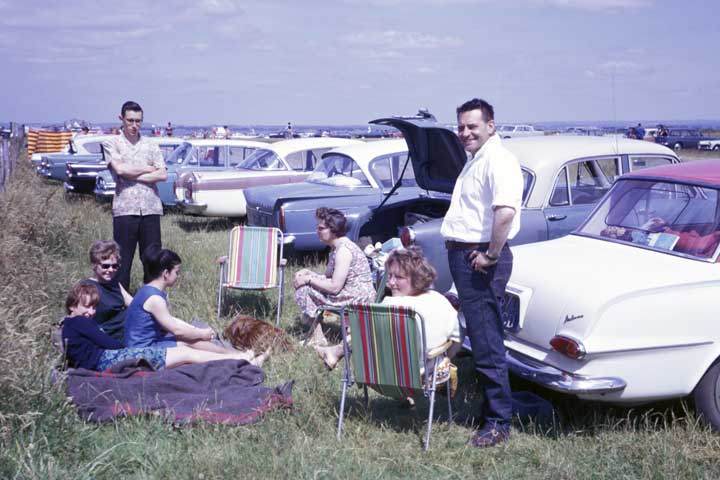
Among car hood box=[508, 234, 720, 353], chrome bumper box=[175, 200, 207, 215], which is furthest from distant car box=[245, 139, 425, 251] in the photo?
car hood box=[508, 234, 720, 353]

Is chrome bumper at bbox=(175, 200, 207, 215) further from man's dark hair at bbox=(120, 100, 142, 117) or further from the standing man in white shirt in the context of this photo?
the standing man in white shirt

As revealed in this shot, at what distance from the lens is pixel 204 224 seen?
46.5 ft

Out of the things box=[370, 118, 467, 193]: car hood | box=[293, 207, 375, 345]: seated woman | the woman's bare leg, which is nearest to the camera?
the woman's bare leg

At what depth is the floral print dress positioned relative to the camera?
6289 mm

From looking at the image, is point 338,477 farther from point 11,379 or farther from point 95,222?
point 95,222

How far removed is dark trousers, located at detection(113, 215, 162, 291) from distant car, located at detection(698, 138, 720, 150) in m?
46.8

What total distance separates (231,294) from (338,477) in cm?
463

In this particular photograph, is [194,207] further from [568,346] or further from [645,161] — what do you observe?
[568,346]

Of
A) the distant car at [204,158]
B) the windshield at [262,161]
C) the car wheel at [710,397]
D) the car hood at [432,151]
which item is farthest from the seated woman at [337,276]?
the distant car at [204,158]

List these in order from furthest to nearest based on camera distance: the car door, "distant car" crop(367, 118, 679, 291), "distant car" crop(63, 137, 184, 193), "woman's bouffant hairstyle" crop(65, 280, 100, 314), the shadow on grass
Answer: "distant car" crop(63, 137, 184, 193) → the shadow on grass → the car door → "distant car" crop(367, 118, 679, 291) → "woman's bouffant hairstyle" crop(65, 280, 100, 314)

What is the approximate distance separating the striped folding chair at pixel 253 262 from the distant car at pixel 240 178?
209 inches

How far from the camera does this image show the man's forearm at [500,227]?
4004mm

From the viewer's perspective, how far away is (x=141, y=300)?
5465 millimetres

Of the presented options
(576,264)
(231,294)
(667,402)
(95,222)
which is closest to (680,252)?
(576,264)
